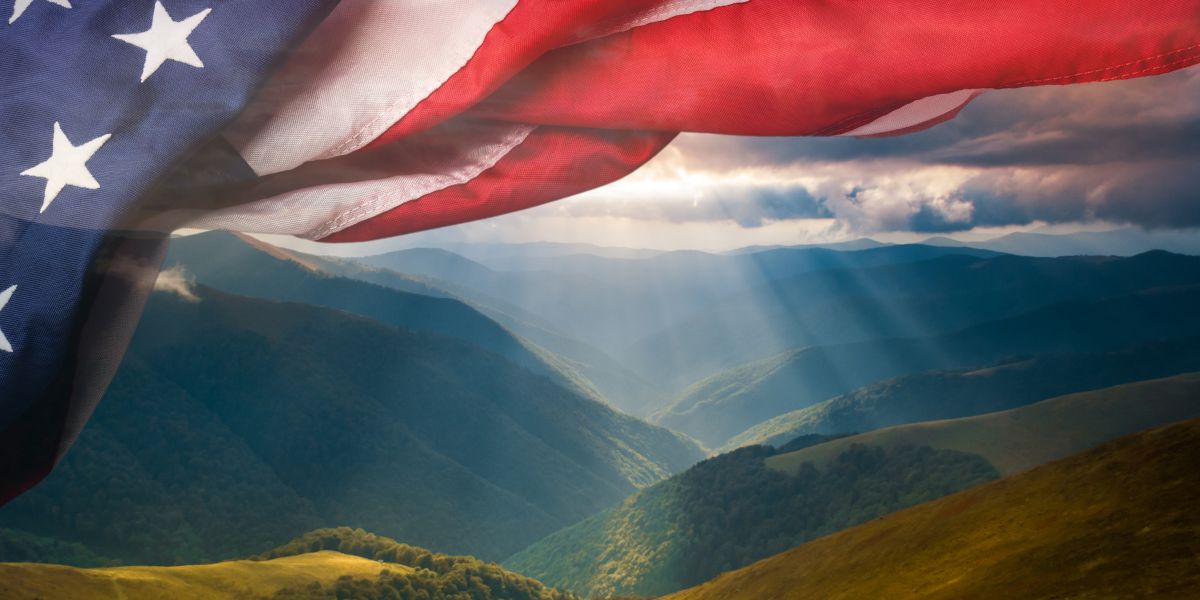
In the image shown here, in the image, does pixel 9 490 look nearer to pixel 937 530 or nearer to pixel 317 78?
pixel 317 78

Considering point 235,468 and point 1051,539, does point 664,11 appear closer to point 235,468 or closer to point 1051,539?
point 1051,539

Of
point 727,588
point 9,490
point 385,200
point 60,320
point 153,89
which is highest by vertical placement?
point 153,89

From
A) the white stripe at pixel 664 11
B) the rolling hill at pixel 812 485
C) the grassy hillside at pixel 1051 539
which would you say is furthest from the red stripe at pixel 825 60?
the rolling hill at pixel 812 485

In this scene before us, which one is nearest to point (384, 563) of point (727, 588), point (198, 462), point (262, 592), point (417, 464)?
point (262, 592)

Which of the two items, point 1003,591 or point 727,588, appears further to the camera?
point 727,588

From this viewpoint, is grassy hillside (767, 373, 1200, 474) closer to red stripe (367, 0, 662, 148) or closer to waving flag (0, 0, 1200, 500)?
waving flag (0, 0, 1200, 500)

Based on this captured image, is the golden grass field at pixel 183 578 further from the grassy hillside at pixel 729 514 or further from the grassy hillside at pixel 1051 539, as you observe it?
the grassy hillside at pixel 1051 539
